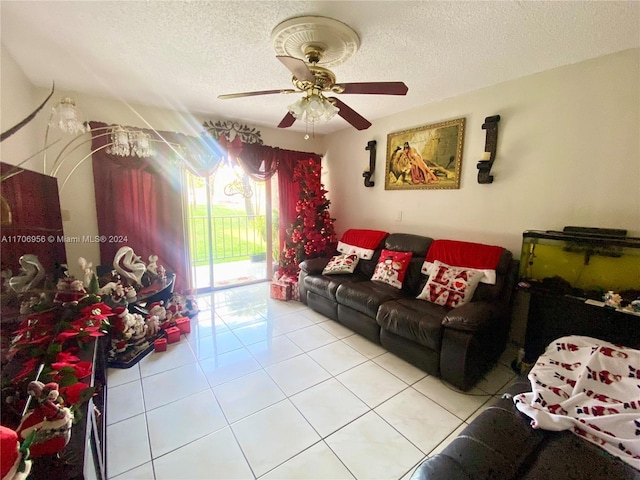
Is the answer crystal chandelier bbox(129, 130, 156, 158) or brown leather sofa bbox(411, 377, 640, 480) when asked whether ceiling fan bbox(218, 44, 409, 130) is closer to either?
crystal chandelier bbox(129, 130, 156, 158)

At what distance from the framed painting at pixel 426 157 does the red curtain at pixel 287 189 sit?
1.38 metres

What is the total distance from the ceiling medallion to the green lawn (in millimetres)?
2634

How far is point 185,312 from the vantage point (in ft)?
10.0

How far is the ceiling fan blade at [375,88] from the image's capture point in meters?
1.63

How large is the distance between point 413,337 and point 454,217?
1.44 metres

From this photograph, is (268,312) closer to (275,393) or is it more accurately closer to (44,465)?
(275,393)

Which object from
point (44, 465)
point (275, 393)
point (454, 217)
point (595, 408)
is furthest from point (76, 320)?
point (454, 217)

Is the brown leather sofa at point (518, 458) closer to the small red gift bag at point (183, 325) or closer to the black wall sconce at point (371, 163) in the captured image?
the small red gift bag at point (183, 325)

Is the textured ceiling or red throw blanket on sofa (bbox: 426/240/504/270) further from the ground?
the textured ceiling

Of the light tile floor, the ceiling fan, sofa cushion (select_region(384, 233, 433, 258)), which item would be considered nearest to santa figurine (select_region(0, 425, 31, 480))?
the light tile floor

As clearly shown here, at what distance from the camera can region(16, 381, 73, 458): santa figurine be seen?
85 centimetres

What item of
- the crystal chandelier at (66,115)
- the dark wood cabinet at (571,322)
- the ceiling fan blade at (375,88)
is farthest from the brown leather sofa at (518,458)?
the crystal chandelier at (66,115)

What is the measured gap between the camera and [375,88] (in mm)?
1693

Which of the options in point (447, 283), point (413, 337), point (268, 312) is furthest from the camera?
point (268, 312)
